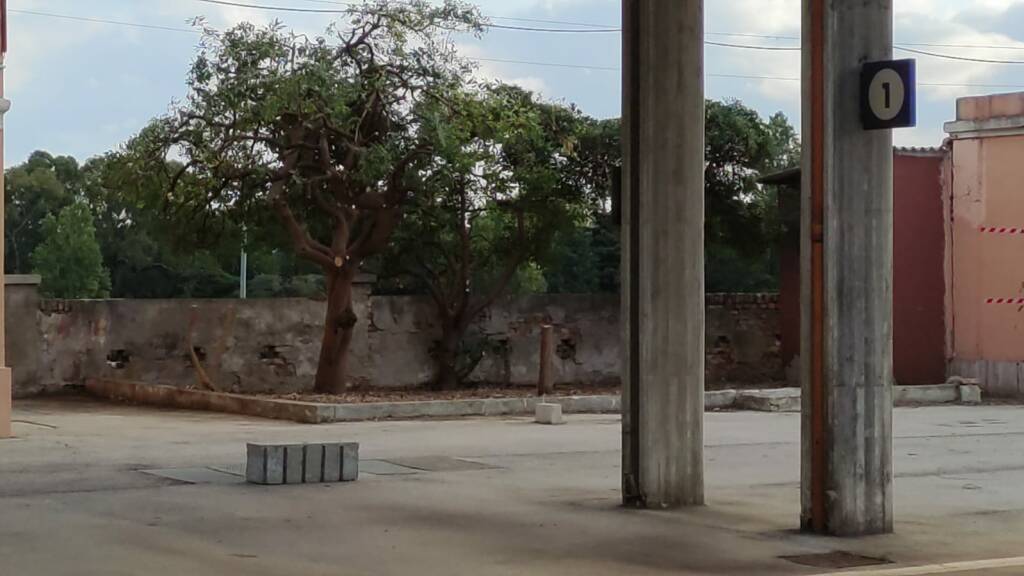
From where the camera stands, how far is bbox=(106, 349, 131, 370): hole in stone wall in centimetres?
2602

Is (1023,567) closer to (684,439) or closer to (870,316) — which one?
(870,316)

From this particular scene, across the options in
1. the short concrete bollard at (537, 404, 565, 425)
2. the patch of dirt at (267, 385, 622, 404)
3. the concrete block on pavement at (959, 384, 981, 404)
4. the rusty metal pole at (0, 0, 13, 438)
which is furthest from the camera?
the concrete block on pavement at (959, 384, 981, 404)

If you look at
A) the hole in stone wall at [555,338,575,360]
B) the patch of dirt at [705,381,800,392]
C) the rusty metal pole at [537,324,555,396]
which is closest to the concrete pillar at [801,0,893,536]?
the rusty metal pole at [537,324,555,396]

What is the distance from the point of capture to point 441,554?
9820 mm

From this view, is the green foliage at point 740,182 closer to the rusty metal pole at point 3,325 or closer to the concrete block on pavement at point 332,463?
the rusty metal pole at point 3,325

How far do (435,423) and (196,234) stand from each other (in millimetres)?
6831

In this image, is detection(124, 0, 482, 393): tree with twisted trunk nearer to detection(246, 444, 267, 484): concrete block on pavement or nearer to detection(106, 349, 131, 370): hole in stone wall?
detection(106, 349, 131, 370): hole in stone wall

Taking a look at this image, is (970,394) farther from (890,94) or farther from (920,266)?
(890,94)

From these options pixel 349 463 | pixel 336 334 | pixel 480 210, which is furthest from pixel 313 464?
pixel 480 210

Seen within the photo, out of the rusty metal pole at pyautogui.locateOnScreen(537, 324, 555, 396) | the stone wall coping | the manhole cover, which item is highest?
the stone wall coping

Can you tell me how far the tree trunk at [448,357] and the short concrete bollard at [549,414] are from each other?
6.66 m

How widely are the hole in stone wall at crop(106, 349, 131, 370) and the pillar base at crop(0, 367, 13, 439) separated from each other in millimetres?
8011

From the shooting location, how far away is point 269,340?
26.9m

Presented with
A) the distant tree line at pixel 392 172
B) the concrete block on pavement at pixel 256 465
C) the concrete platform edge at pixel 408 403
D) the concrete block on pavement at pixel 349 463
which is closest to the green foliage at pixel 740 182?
the distant tree line at pixel 392 172
